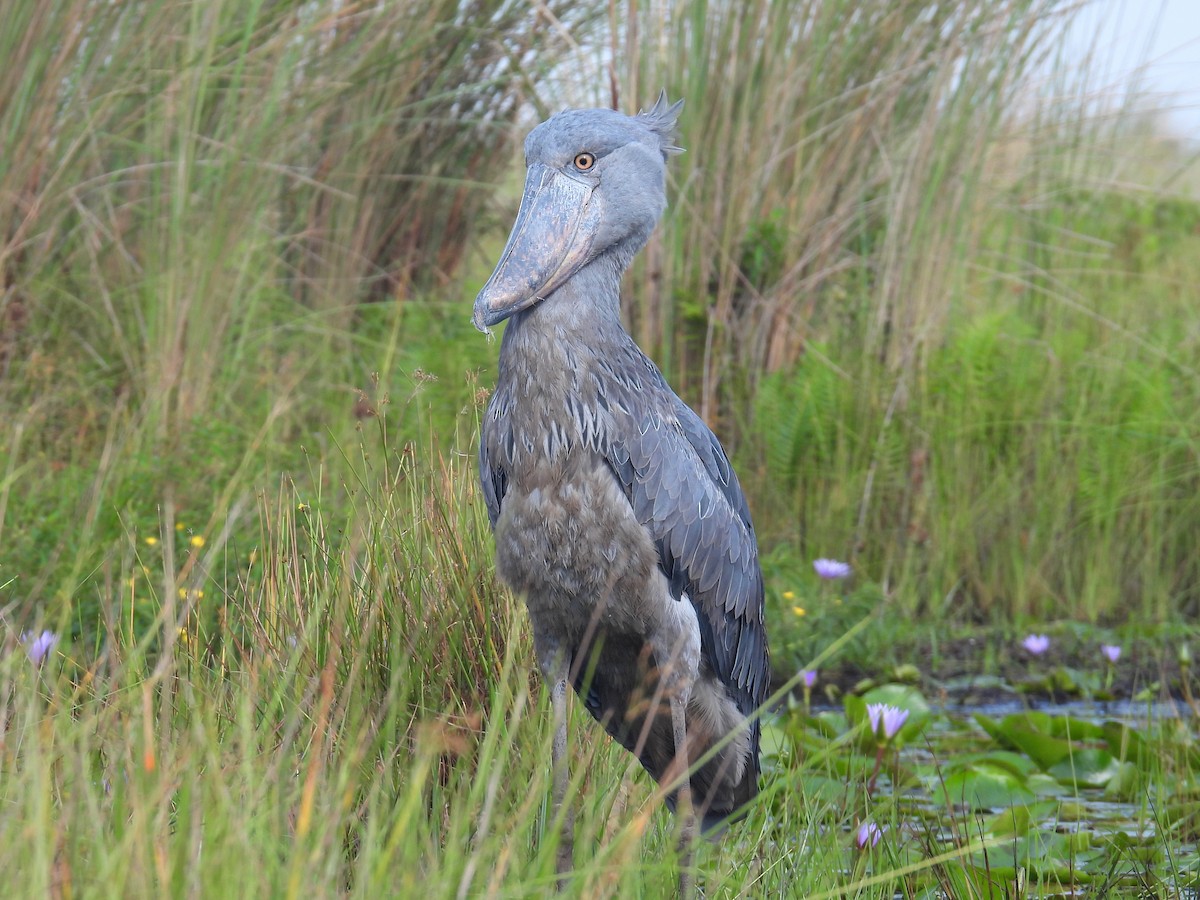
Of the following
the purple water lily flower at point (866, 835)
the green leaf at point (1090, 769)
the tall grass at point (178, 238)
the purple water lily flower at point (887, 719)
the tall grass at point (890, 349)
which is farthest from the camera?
the tall grass at point (890, 349)

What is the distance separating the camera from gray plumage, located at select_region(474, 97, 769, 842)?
258 cm

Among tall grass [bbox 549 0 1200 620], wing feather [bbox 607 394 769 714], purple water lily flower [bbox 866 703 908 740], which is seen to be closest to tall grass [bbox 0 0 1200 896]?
Answer: tall grass [bbox 549 0 1200 620]

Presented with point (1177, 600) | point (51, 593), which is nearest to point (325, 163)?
point (51, 593)

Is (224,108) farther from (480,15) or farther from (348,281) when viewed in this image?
(480,15)

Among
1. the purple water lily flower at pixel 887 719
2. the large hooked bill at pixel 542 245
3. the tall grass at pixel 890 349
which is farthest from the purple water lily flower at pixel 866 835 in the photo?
the tall grass at pixel 890 349

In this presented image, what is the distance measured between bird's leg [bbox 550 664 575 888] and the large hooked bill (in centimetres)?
67

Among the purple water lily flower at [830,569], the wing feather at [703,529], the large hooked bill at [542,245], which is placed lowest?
the purple water lily flower at [830,569]

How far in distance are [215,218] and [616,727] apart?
248 cm

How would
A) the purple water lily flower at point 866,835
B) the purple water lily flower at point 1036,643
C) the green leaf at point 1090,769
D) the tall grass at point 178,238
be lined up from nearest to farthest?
the purple water lily flower at point 866,835
the green leaf at point 1090,769
the tall grass at point 178,238
the purple water lily flower at point 1036,643

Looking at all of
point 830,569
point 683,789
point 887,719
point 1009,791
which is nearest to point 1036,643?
point 830,569

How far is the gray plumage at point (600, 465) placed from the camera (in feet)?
8.47

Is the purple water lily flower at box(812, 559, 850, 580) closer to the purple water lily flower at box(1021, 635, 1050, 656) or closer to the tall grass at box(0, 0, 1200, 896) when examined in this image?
the tall grass at box(0, 0, 1200, 896)

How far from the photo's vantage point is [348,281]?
5.93m

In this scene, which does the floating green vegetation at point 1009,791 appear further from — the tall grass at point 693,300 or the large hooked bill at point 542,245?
the large hooked bill at point 542,245
